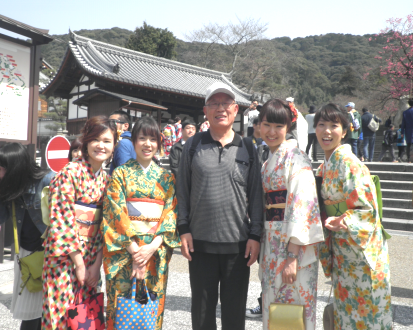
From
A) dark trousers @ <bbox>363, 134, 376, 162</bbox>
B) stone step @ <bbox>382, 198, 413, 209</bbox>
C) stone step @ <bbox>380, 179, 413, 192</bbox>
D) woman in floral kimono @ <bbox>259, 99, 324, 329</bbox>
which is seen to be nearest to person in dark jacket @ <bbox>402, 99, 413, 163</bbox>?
stone step @ <bbox>380, 179, 413, 192</bbox>

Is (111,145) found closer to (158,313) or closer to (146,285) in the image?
(146,285)

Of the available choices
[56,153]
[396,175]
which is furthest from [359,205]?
[396,175]

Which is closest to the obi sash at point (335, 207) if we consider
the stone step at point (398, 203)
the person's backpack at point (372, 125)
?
the stone step at point (398, 203)

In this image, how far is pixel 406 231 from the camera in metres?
7.11

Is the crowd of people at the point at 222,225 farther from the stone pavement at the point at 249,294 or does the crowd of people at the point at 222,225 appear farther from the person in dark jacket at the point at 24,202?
the stone pavement at the point at 249,294

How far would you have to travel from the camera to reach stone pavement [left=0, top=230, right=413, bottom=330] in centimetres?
324

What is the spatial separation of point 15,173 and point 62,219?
65cm

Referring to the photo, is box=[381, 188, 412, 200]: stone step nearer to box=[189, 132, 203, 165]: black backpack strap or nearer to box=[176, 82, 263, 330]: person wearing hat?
box=[176, 82, 263, 330]: person wearing hat

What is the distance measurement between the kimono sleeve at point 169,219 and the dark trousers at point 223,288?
0.18m

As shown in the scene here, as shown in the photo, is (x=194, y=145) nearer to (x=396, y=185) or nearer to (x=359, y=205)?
(x=359, y=205)

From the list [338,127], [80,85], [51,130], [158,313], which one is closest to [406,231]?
[338,127]

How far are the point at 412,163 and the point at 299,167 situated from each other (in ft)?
28.4

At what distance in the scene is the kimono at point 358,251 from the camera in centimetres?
227

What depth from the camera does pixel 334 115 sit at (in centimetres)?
252
